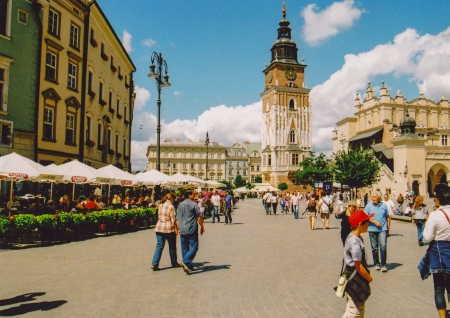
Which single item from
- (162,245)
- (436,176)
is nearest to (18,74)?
(162,245)

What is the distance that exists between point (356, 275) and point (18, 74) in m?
19.2

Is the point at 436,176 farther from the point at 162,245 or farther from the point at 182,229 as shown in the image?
the point at 162,245

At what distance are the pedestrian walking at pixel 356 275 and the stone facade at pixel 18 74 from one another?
57.5 feet

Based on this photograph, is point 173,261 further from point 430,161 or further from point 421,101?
point 421,101

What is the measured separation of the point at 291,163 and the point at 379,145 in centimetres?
3328

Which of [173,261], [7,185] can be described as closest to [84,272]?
[173,261]

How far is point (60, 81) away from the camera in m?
22.5

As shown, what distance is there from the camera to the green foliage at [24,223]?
12117 millimetres

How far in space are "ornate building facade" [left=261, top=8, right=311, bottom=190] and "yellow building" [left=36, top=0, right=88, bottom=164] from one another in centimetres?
6880

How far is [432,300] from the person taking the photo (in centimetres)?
684

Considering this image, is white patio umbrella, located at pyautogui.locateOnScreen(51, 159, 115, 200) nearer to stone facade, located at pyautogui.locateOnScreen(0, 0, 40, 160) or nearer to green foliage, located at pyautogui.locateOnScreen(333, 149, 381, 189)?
stone facade, located at pyautogui.locateOnScreen(0, 0, 40, 160)

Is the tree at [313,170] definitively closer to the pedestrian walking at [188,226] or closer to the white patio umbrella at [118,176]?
the white patio umbrella at [118,176]

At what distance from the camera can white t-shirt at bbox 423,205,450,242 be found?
566cm

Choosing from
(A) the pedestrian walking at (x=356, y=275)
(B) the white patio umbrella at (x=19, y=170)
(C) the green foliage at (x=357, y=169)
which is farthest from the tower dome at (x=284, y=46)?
(A) the pedestrian walking at (x=356, y=275)
